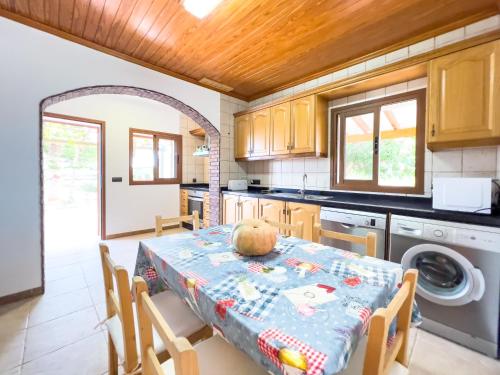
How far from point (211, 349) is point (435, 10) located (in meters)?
2.71

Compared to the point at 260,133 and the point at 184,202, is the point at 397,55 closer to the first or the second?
the point at 260,133

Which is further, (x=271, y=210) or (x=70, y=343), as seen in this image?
(x=271, y=210)

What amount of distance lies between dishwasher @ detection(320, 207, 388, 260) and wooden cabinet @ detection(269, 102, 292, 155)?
109 centimetres

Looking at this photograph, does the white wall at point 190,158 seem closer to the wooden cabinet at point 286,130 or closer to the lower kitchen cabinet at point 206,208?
the lower kitchen cabinet at point 206,208

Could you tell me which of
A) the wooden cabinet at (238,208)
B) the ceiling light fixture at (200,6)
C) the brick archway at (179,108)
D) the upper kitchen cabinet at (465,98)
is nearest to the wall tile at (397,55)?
the upper kitchen cabinet at (465,98)

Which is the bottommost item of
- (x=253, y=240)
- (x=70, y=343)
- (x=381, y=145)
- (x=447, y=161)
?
(x=70, y=343)

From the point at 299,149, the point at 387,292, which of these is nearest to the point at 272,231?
the point at 387,292

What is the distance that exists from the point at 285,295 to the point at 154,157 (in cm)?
432

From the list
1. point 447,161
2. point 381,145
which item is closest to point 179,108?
point 381,145

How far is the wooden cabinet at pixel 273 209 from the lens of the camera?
2.62m

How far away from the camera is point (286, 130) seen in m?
2.93

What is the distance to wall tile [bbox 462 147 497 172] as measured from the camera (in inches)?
71.1

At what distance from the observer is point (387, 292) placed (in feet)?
2.74

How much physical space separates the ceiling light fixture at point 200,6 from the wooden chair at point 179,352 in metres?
1.83
